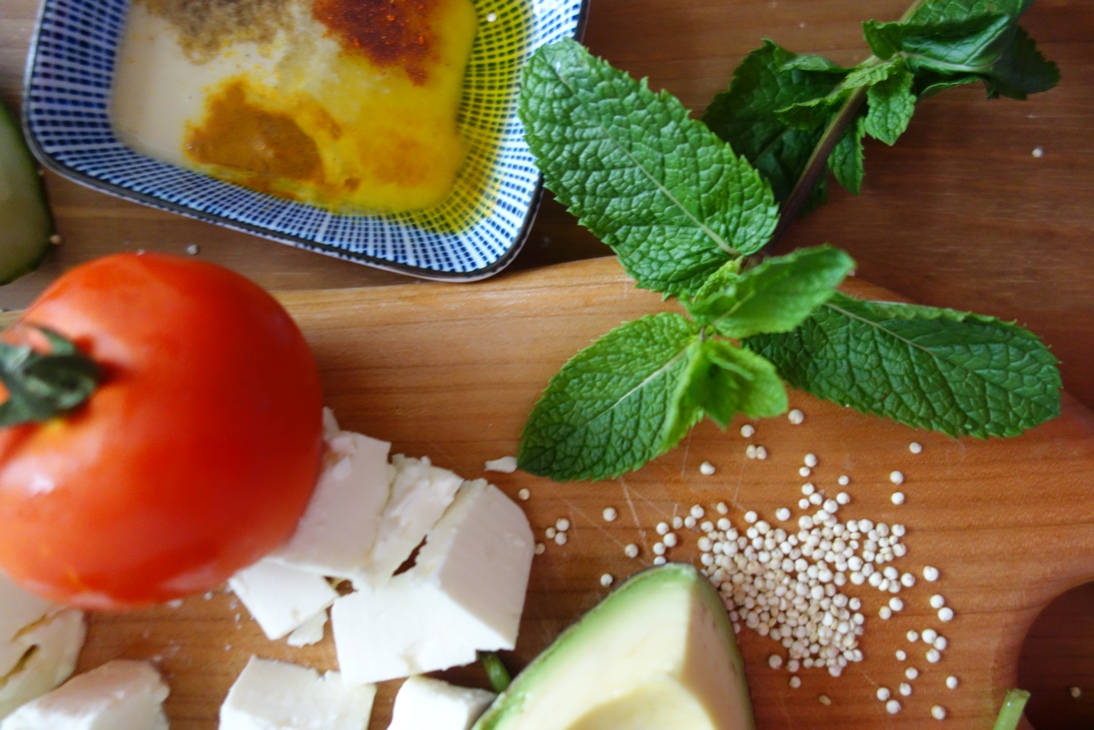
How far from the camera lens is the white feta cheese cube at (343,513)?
0.76 m

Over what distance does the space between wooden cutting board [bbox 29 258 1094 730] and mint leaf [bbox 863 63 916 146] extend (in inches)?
6.6

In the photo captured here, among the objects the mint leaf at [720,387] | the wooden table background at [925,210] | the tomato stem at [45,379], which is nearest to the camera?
the tomato stem at [45,379]

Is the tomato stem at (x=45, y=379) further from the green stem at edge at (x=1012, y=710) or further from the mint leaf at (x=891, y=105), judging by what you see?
the green stem at edge at (x=1012, y=710)

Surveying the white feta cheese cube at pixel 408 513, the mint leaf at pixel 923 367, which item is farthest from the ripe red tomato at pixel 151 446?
the mint leaf at pixel 923 367

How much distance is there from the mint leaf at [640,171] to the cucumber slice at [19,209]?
0.60 meters

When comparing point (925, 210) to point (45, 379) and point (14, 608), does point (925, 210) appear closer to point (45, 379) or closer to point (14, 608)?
point (45, 379)

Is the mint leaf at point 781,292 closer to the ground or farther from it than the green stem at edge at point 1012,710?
farther from it

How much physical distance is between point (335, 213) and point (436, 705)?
0.57m

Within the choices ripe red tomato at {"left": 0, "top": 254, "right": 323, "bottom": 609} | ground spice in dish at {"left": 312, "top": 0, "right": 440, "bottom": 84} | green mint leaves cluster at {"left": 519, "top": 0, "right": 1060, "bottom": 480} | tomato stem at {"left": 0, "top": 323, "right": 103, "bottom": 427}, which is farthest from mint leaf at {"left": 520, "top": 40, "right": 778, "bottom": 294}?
tomato stem at {"left": 0, "top": 323, "right": 103, "bottom": 427}

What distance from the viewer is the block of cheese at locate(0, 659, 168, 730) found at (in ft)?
2.50

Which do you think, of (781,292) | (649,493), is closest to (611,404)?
(649,493)

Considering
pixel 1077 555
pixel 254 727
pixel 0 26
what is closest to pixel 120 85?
pixel 0 26

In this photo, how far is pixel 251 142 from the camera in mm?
912

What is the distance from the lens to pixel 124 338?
2.06 feet
